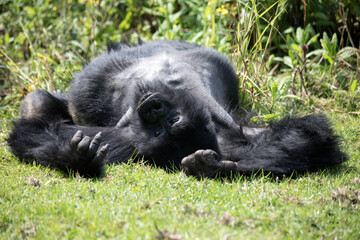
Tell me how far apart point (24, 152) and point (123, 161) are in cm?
75

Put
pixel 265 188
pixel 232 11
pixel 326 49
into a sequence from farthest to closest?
pixel 232 11, pixel 326 49, pixel 265 188

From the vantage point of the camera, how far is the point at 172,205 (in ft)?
8.19

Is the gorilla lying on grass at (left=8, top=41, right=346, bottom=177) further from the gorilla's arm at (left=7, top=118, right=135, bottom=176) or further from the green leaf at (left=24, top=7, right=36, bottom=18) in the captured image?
the green leaf at (left=24, top=7, right=36, bottom=18)

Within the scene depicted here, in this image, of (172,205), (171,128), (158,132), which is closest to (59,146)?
(158,132)

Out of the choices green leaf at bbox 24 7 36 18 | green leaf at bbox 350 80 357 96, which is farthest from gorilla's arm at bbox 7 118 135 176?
green leaf at bbox 24 7 36 18

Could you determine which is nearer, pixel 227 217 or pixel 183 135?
pixel 227 217

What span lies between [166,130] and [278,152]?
0.77 metres

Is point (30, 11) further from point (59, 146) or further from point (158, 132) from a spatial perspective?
point (158, 132)

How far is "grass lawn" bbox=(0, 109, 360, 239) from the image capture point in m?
2.19

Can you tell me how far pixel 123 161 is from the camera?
3369 millimetres

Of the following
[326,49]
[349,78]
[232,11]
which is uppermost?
[232,11]

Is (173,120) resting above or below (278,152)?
above

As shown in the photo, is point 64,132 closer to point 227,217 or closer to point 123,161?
point 123,161

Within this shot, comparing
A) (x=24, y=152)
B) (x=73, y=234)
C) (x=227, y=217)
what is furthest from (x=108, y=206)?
(x=24, y=152)
